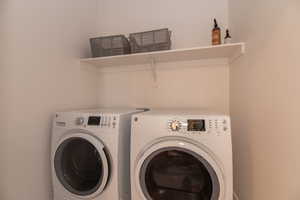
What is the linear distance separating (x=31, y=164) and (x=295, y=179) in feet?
5.23

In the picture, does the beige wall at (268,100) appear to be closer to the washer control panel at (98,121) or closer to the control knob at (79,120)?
the washer control panel at (98,121)

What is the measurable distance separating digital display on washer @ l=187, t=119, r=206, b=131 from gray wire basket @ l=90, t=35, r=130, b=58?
105 cm

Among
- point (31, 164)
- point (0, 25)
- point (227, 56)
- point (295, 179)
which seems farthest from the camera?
point (227, 56)

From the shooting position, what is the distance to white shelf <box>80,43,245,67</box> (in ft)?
4.89

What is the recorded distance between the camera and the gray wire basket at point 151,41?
1641mm

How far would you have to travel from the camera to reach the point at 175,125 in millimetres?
1136

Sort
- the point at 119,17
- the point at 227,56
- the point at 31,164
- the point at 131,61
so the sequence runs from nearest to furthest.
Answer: the point at 31,164, the point at 227,56, the point at 131,61, the point at 119,17

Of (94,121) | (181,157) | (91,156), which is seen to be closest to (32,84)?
(94,121)

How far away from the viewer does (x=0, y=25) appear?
1178 mm

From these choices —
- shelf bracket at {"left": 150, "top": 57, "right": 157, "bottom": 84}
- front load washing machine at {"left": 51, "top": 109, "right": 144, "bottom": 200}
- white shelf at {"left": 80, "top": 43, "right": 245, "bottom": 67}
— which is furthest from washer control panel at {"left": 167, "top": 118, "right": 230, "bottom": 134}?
A: shelf bracket at {"left": 150, "top": 57, "right": 157, "bottom": 84}

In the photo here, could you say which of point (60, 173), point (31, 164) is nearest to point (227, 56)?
point (60, 173)

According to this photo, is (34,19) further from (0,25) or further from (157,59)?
(157,59)

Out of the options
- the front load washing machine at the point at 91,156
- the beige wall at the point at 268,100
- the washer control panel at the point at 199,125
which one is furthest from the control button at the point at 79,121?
the beige wall at the point at 268,100

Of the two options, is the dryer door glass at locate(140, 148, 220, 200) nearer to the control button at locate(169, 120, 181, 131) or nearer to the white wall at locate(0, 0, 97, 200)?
the control button at locate(169, 120, 181, 131)
